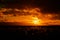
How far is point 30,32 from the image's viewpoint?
7.39 ft

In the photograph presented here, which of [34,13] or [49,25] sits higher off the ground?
[34,13]

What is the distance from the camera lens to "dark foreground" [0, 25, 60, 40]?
2.09 metres

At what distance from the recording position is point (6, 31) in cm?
223

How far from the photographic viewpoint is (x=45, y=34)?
2.27 m

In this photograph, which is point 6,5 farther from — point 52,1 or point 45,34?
point 45,34

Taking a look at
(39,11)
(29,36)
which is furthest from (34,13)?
(29,36)

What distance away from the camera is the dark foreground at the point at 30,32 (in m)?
2.09

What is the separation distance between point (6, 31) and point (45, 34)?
59cm

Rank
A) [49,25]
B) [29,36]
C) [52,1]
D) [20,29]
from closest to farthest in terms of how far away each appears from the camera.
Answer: [52,1]
[49,25]
[20,29]
[29,36]

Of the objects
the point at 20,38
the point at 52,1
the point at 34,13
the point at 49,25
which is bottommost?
the point at 20,38

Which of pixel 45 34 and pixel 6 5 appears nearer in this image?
pixel 6 5

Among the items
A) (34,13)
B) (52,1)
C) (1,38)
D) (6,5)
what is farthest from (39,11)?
(1,38)

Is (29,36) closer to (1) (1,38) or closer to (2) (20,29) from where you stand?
(2) (20,29)

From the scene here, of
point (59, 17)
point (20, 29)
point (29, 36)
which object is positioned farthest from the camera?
point (29, 36)
